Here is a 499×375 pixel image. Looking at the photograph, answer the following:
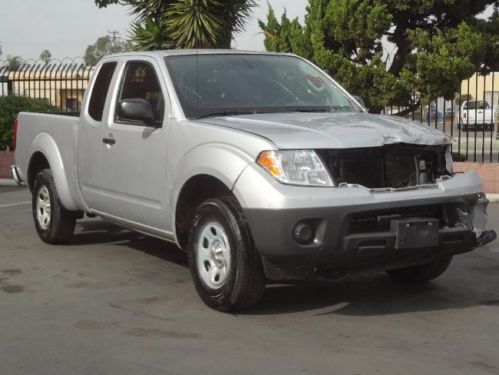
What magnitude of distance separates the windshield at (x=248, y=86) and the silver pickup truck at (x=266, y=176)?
0.05 ft

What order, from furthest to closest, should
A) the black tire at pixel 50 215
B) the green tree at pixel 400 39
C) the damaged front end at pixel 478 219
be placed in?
the green tree at pixel 400 39
the black tire at pixel 50 215
the damaged front end at pixel 478 219

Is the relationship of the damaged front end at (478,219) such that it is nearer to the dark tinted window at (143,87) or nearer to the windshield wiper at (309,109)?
the windshield wiper at (309,109)

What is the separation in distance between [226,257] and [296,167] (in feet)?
2.70

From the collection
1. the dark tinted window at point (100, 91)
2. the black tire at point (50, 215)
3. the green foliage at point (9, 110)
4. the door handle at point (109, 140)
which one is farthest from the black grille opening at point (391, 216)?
the green foliage at point (9, 110)

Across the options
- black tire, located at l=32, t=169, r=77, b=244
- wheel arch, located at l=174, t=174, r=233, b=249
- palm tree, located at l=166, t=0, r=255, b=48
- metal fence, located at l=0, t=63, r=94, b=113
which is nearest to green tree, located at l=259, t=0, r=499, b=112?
palm tree, located at l=166, t=0, r=255, b=48

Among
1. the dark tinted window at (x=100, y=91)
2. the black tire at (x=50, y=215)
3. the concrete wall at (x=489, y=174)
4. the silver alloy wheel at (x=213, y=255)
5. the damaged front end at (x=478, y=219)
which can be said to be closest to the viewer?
the silver alloy wheel at (x=213, y=255)

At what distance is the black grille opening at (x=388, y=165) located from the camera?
17.3 ft

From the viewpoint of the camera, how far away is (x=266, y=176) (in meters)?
5.15

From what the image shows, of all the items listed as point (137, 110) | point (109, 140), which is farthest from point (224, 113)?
point (109, 140)

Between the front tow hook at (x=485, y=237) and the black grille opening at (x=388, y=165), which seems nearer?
the black grille opening at (x=388, y=165)

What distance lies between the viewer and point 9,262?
7.59 m

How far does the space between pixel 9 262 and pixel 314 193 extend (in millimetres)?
3674

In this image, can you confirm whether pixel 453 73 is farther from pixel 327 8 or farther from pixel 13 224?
pixel 13 224

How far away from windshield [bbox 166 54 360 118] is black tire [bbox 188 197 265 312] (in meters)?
0.90
